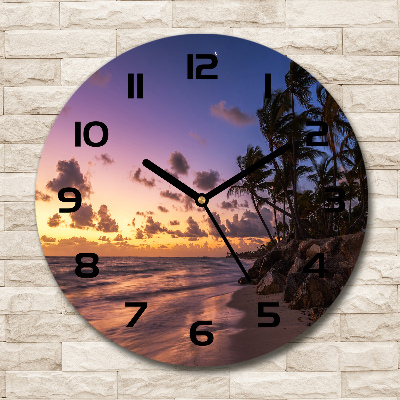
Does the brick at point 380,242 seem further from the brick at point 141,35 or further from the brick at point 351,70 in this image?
the brick at point 141,35

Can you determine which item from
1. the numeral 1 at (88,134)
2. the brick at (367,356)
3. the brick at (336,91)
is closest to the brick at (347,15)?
the brick at (336,91)

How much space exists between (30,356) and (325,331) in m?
1.24

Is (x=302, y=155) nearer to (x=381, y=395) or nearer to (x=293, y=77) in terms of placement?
(x=293, y=77)

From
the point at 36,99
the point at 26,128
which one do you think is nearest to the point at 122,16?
the point at 36,99

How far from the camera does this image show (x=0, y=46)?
1.77 m

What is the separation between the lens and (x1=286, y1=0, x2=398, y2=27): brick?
175cm

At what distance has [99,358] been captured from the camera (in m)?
1.68

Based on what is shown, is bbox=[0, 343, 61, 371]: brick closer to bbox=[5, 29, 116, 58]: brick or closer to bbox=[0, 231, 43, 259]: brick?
bbox=[0, 231, 43, 259]: brick

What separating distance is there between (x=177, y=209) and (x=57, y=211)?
494 mm

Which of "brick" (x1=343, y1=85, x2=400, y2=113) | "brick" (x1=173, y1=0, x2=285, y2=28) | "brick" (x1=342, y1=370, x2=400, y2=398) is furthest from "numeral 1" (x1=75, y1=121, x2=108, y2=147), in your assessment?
"brick" (x1=342, y1=370, x2=400, y2=398)

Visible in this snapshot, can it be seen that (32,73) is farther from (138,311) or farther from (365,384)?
(365,384)

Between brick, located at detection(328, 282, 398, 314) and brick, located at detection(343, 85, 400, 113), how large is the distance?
76 centimetres

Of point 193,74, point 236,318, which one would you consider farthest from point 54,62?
point 236,318

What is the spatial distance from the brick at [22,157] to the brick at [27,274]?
1.30ft
